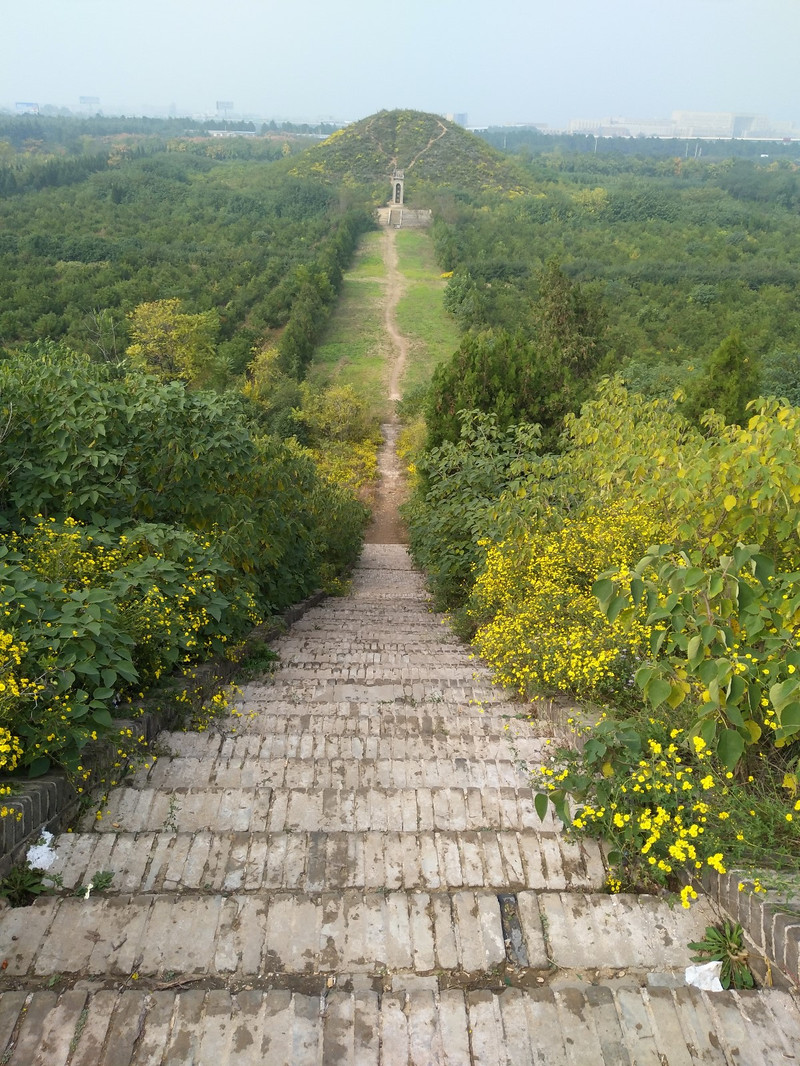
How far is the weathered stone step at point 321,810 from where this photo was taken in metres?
3.07

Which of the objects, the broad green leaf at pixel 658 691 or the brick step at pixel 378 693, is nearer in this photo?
the broad green leaf at pixel 658 691

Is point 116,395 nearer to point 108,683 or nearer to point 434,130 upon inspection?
point 108,683

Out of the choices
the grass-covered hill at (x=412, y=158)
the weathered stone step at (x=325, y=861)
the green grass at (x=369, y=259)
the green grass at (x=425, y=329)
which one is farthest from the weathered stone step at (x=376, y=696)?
the grass-covered hill at (x=412, y=158)

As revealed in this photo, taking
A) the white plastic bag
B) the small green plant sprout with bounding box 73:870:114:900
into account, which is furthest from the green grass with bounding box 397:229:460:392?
the white plastic bag

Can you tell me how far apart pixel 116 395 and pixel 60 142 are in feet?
394

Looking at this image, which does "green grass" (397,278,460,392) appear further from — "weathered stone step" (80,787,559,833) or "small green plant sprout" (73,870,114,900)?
"small green plant sprout" (73,870,114,900)

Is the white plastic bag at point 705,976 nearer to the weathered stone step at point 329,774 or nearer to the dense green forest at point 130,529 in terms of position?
the weathered stone step at point 329,774

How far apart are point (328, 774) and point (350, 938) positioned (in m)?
1.16

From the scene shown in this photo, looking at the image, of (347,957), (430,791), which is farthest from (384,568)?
(347,957)

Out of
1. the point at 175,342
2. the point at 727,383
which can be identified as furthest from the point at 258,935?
the point at 175,342

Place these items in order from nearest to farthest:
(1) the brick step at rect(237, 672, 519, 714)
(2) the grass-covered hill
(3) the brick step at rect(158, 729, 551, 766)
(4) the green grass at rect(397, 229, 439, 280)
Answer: (3) the brick step at rect(158, 729, 551, 766)
(1) the brick step at rect(237, 672, 519, 714)
(4) the green grass at rect(397, 229, 439, 280)
(2) the grass-covered hill

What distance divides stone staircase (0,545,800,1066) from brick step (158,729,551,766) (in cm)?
12

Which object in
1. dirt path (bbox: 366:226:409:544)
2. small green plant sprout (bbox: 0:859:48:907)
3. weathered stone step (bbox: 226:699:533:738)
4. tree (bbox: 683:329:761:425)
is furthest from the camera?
dirt path (bbox: 366:226:409:544)

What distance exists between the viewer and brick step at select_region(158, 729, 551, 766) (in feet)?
12.7
